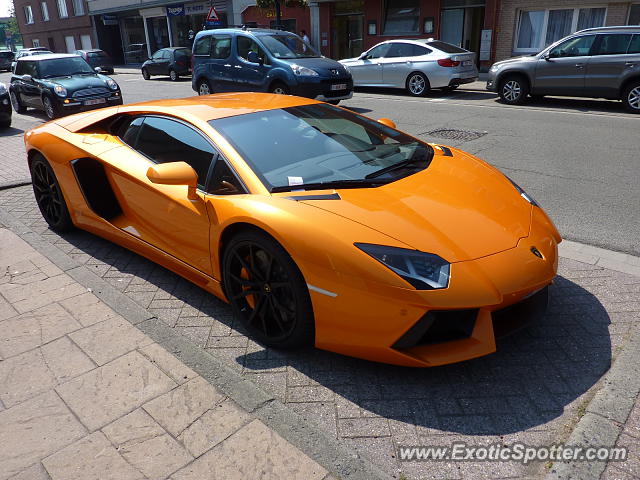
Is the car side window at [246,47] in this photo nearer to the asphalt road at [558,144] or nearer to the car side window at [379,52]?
the asphalt road at [558,144]

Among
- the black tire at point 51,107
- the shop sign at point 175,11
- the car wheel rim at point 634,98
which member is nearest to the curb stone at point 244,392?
Result: the black tire at point 51,107

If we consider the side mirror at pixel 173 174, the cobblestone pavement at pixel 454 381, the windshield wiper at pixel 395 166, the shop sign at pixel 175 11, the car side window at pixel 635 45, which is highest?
the shop sign at pixel 175 11

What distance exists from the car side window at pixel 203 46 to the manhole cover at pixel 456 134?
7.14m

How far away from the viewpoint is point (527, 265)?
2637 mm

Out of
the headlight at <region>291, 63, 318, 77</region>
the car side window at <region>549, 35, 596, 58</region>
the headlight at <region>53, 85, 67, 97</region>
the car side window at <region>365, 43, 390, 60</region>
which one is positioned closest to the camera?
the car side window at <region>549, 35, 596, 58</region>

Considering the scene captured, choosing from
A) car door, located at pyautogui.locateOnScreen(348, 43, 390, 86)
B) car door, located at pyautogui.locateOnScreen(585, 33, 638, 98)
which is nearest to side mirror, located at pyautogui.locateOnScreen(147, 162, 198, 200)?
car door, located at pyautogui.locateOnScreen(585, 33, 638, 98)

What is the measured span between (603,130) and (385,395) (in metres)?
8.30

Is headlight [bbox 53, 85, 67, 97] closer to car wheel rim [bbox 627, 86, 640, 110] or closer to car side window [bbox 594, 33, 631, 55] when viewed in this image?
car side window [bbox 594, 33, 631, 55]

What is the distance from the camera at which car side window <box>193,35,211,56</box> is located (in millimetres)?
13555

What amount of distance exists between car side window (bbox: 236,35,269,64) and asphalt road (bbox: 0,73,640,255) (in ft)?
8.19

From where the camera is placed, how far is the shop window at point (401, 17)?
21.0 m

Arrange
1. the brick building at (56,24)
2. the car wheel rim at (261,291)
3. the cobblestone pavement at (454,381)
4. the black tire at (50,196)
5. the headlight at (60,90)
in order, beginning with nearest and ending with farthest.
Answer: the cobblestone pavement at (454,381), the car wheel rim at (261,291), the black tire at (50,196), the headlight at (60,90), the brick building at (56,24)

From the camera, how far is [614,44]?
1104 centimetres

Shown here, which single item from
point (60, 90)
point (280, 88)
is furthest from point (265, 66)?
point (60, 90)
